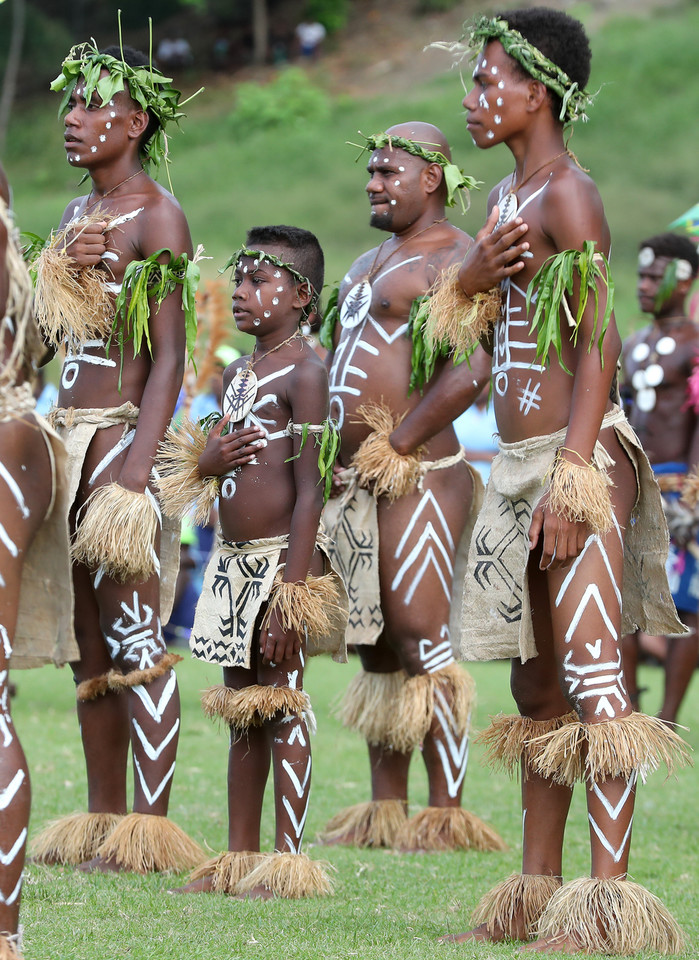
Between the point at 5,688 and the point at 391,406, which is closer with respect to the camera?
the point at 5,688

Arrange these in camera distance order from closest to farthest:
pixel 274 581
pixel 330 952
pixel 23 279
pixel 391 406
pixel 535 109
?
pixel 23 279 < pixel 330 952 < pixel 535 109 < pixel 274 581 < pixel 391 406

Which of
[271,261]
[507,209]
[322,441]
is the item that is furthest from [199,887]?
[507,209]

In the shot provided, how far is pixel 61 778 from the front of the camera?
5695 mm

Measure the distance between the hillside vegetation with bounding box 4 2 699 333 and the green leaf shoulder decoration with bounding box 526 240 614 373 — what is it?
20.8 m

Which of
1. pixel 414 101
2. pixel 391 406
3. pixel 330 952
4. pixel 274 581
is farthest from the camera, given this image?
pixel 414 101

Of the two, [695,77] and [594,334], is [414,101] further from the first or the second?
[594,334]

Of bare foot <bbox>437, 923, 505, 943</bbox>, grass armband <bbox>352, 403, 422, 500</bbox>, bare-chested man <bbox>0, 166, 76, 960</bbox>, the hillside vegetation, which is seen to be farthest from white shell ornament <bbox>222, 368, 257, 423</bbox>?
the hillside vegetation

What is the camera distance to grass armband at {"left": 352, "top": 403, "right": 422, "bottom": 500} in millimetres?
4859

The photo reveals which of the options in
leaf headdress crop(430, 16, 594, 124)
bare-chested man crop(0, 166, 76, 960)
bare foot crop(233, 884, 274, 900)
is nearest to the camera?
bare-chested man crop(0, 166, 76, 960)

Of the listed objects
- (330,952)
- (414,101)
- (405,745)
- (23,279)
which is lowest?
(330,952)

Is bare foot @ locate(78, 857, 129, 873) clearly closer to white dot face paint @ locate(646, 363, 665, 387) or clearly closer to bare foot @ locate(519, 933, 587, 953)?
bare foot @ locate(519, 933, 587, 953)

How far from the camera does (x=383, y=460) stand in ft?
16.0

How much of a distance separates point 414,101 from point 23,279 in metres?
31.6

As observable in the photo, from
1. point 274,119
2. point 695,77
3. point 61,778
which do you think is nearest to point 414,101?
point 274,119
